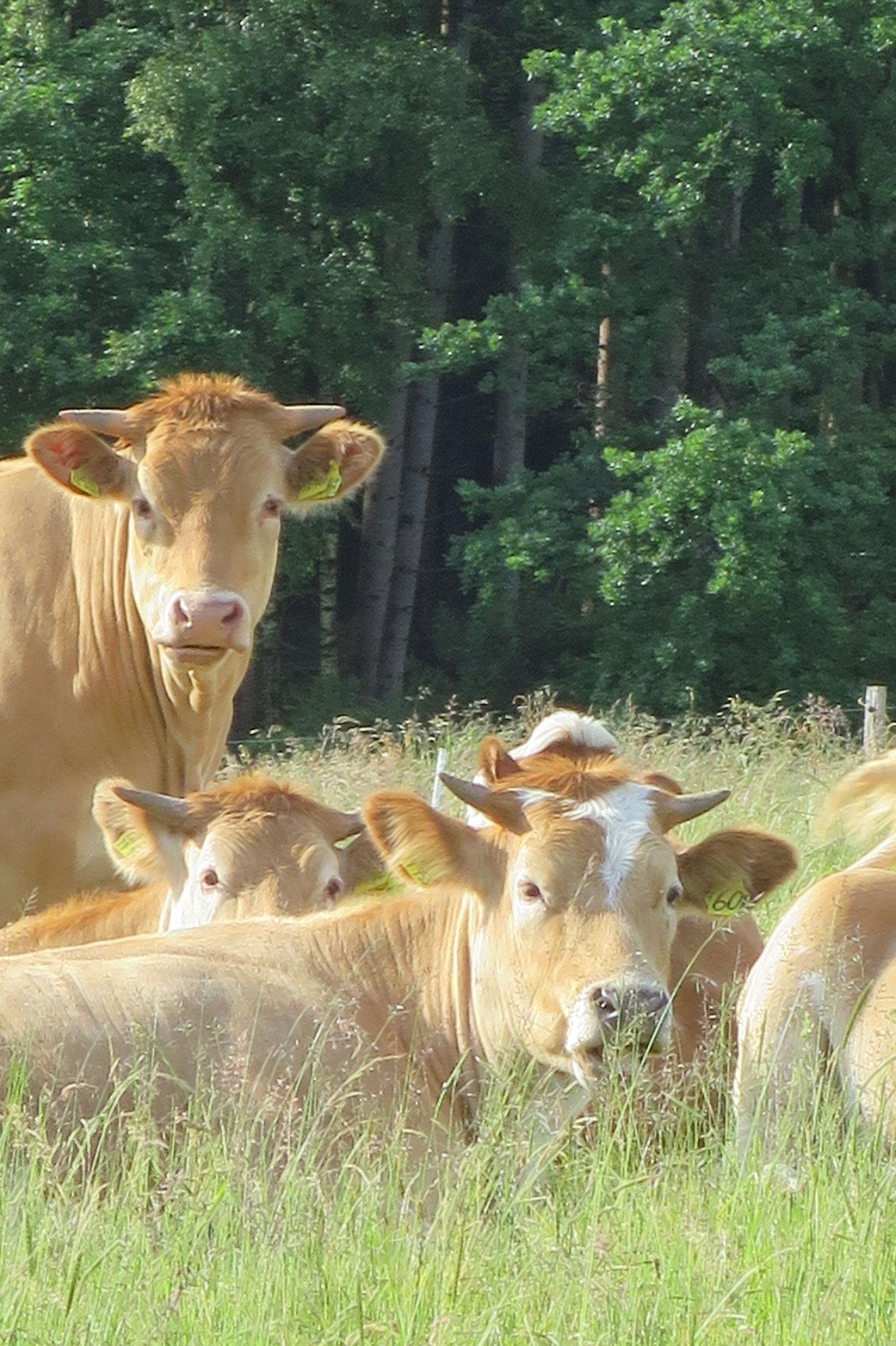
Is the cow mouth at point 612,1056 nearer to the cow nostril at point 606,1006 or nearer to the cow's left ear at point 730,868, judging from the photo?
the cow nostril at point 606,1006

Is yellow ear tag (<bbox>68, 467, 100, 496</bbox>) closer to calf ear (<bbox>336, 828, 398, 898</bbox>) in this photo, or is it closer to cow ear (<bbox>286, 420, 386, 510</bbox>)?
cow ear (<bbox>286, 420, 386, 510</bbox>)

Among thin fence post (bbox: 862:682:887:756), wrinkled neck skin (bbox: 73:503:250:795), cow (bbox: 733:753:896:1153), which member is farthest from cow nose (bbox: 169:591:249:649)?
thin fence post (bbox: 862:682:887:756)

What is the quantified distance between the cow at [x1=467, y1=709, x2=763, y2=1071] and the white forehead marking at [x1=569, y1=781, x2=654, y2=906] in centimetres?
11

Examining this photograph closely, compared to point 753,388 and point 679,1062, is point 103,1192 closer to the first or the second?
point 679,1062

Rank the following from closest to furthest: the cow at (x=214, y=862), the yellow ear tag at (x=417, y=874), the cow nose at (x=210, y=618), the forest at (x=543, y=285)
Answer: the yellow ear tag at (x=417, y=874)
the cow at (x=214, y=862)
the cow nose at (x=210, y=618)
the forest at (x=543, y=285)

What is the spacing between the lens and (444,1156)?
4133 mm

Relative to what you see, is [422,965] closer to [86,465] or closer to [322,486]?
[86,465]

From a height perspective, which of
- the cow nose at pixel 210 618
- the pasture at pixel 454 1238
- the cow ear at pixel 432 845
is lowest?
the pasture at pixel 454 1238

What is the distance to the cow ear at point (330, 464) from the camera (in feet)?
23.7

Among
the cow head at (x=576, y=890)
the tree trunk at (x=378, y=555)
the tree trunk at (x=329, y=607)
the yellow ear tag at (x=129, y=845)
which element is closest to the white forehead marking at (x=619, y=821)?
the cow head at (x=576, y=890)

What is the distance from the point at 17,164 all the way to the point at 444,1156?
19.8 m

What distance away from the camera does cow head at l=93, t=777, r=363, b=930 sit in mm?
5609

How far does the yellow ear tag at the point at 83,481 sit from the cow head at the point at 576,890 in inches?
101

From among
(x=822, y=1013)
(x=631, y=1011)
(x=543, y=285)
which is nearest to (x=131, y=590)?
(x=822, y=1013)
